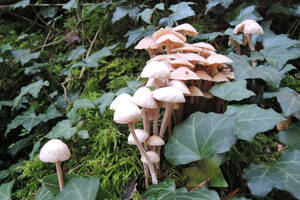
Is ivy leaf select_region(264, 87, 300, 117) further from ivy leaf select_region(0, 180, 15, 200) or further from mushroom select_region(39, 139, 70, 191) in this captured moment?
ivy leaf select_region(0, 180, 15, 200)

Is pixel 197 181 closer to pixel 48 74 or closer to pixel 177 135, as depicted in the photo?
pixel 177 135

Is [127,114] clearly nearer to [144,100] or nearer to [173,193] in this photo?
[144,100]

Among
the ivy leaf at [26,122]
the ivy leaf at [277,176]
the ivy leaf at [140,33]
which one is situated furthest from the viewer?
the ivy leaf at [140,33]

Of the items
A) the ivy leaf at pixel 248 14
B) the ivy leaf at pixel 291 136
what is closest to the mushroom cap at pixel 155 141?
the ivy leaf at pixel 291 136

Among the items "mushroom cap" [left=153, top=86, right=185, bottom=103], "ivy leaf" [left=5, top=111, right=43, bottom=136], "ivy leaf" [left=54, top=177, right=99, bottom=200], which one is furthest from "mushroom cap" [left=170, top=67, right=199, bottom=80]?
"ivy leaf" [left=5, top=111, right=43, bottom=136]

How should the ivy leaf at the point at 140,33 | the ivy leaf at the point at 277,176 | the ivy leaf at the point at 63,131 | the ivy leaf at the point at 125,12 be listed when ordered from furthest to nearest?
the ivy leaf at the point at 125,12 → the ivy leaf at the point at 140,33 → the ivy leaf at the point at 63,131 → the ivy leaf at the point at 277,176

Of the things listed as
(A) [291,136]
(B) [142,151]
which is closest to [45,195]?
(B) [142,151]

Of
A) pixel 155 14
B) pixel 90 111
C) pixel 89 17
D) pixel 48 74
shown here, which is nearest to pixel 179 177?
pixel 90 111

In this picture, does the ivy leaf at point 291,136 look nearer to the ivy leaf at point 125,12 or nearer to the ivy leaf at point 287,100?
the ivy leaf at point 287,100
